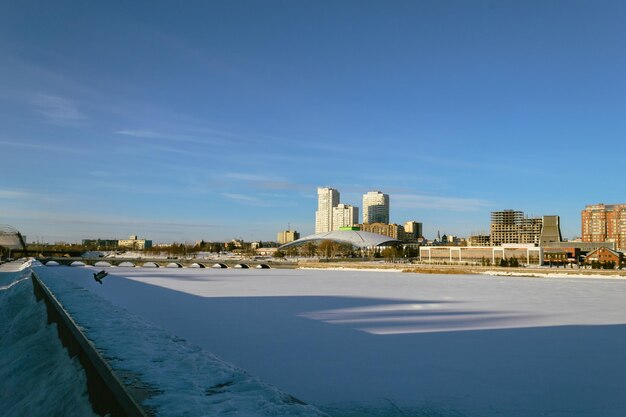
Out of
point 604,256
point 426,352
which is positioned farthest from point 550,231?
point 426,352

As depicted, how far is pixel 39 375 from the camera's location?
1182 cm

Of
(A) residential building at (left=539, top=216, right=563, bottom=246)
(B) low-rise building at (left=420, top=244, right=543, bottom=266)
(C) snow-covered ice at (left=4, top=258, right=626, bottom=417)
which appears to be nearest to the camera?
(C) snow-covered ice at (left=4, top=258, right=626, bottom=417)

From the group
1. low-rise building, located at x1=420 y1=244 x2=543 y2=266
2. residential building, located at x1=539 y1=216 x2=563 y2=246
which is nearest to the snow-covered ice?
low-rise building, located at x1=420 y1=244 x2=543 y2=266

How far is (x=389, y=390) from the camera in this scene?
7.18m

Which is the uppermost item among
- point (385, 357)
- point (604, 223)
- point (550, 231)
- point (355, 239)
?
point (604, 223)

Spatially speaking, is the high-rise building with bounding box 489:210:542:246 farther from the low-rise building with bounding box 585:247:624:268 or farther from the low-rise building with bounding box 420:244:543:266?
the low-rise building with bounding box 585:247:624:268

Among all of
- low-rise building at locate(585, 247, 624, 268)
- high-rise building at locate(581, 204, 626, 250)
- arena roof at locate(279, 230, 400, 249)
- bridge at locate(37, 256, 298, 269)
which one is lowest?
bridge at locate(37, 256, 298, 269)

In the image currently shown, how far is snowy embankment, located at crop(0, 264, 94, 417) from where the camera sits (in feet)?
28.3

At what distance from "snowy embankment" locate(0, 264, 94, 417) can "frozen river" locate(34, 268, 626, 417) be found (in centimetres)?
254

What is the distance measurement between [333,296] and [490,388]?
15756mm

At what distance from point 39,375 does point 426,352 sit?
904 centimetres

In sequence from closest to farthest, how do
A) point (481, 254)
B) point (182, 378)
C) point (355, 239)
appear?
point (182, 378) → point (481, 254) → point (355, 239)

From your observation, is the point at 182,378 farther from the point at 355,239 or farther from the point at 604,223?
the point at 604,223

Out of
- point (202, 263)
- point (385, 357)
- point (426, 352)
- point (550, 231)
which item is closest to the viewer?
point (385, 357)
